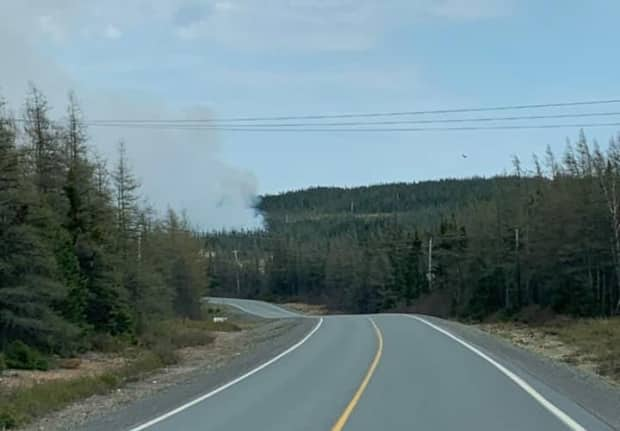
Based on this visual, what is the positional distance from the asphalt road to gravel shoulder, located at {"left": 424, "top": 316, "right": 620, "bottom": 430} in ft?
1.04

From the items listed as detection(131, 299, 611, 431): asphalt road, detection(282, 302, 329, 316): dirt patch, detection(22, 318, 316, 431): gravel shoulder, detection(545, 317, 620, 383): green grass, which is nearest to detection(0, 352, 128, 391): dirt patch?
detection(22, 318, 316, 431): gravel shoulder

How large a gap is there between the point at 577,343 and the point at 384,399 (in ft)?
71.1

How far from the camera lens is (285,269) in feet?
Result: 529

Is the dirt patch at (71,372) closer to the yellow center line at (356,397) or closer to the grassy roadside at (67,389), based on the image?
the grassy roadside at (67,389)

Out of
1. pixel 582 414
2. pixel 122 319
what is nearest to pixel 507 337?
pixel 122 319

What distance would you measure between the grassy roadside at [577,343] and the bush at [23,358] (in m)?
19.2

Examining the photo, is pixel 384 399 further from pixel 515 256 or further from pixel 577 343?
pixel 515 256

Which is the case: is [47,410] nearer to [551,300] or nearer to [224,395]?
[224,395]

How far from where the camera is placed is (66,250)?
42.8 meters

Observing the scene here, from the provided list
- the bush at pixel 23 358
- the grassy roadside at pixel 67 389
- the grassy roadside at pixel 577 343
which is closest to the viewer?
the grassy roadside at pixel 67 389

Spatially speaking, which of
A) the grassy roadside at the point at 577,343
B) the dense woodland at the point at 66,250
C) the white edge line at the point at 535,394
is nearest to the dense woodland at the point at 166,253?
the dense woodland at the point at 66,250

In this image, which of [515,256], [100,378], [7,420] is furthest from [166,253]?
[7,420]

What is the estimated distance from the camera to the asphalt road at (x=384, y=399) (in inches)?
554

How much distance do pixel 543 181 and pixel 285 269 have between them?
87.9 meters
